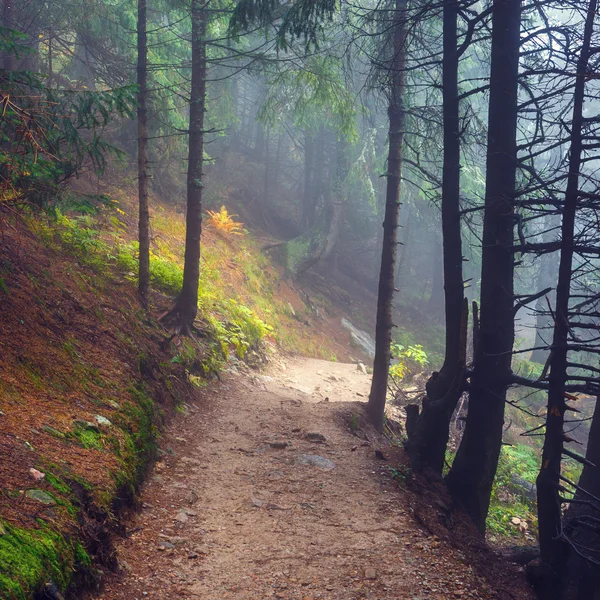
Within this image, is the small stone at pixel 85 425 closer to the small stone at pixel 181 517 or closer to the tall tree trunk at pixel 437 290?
the small stone at pixel 181 517

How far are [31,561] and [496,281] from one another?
594 centimetres

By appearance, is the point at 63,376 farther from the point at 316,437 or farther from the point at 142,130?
the point at 142,130

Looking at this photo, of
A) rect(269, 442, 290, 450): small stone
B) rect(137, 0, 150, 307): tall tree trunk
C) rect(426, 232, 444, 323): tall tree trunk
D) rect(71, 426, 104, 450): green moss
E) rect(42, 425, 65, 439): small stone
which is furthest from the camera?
rect(426, 232, 444, 323): tall tree trunk

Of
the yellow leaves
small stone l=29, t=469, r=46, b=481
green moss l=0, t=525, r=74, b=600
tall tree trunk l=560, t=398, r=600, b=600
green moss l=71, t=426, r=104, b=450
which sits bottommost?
tall tree trunk l=560, t=398, r=600, b=600

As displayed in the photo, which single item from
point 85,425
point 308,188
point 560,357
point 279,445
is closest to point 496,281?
point 560,357

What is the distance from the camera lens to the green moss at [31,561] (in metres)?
2.99

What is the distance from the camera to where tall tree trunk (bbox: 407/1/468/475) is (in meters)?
7.25

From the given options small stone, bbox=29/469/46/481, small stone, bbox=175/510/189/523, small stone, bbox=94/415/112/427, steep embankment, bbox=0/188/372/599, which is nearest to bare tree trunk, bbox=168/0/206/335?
steep embankment, bbox=0/188/372/599

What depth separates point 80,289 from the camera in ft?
27.7

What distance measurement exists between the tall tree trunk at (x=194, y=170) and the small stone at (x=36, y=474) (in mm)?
7005

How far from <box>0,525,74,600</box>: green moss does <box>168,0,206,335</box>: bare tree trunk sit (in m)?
7.60

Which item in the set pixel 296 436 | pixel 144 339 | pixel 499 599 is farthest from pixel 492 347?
pixel 144 339

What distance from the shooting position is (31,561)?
3199mm

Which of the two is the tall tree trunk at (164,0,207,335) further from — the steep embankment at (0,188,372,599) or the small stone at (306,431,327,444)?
the small stone at (306,431,327,444)
